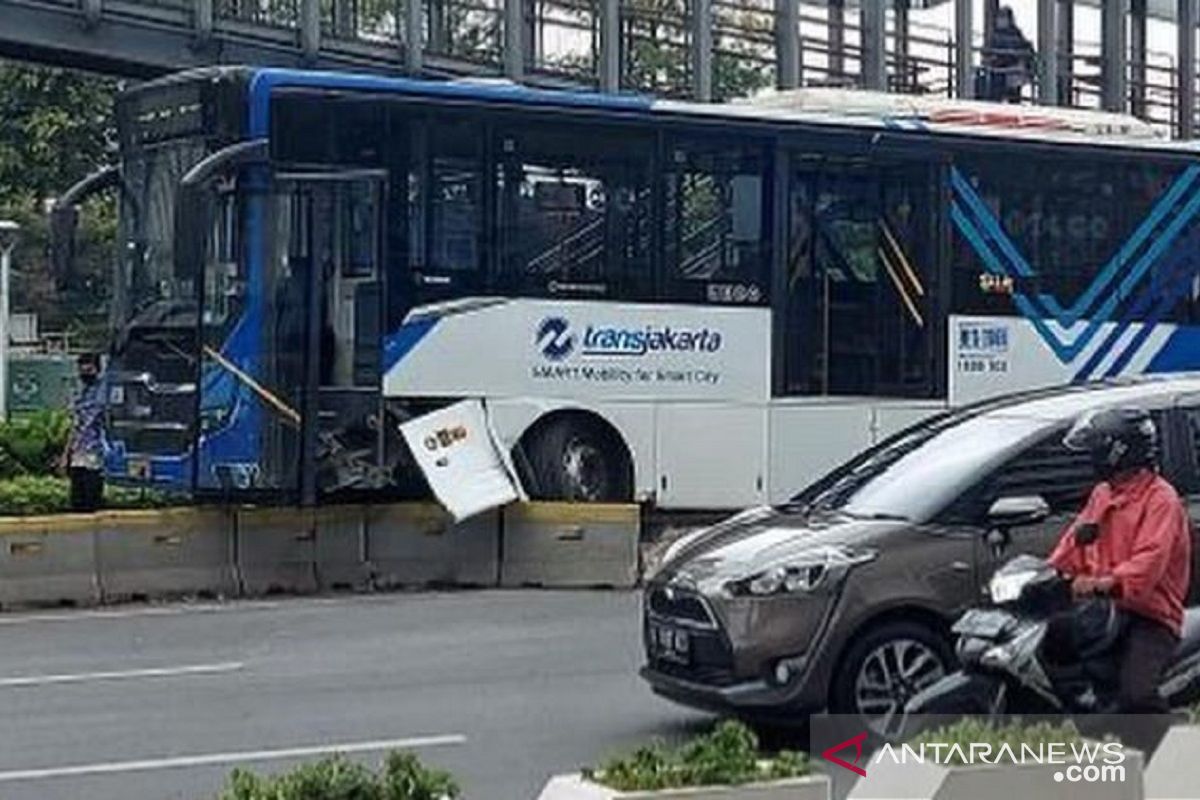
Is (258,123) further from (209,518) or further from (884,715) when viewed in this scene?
(884,715)

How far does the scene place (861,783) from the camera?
23.4 feet

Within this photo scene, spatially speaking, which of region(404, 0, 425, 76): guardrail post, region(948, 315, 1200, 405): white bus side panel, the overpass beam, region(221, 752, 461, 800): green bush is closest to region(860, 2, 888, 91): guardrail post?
the overpass beam

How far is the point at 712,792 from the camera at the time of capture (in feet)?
21.8

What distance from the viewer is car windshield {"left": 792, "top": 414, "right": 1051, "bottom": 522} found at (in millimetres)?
11077

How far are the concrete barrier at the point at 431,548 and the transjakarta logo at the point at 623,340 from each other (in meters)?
1.77

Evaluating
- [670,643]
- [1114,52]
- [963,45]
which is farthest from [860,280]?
[1114,52]

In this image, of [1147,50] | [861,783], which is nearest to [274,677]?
[861,783]

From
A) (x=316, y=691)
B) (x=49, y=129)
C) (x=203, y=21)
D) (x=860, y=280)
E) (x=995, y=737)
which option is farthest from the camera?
(x=49, y=129)

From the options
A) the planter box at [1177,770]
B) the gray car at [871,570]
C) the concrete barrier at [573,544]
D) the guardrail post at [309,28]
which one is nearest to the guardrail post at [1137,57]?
the guardrail post at [309,28]

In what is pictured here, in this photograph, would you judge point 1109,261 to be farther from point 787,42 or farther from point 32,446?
point 32,446

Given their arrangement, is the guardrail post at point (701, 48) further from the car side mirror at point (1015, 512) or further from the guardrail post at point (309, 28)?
the car side mirror at point (1015, 512)

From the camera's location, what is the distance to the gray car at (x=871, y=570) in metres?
10.6

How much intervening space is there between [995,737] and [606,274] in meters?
13.6

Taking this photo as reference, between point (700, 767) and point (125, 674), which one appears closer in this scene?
point (700, 767)
